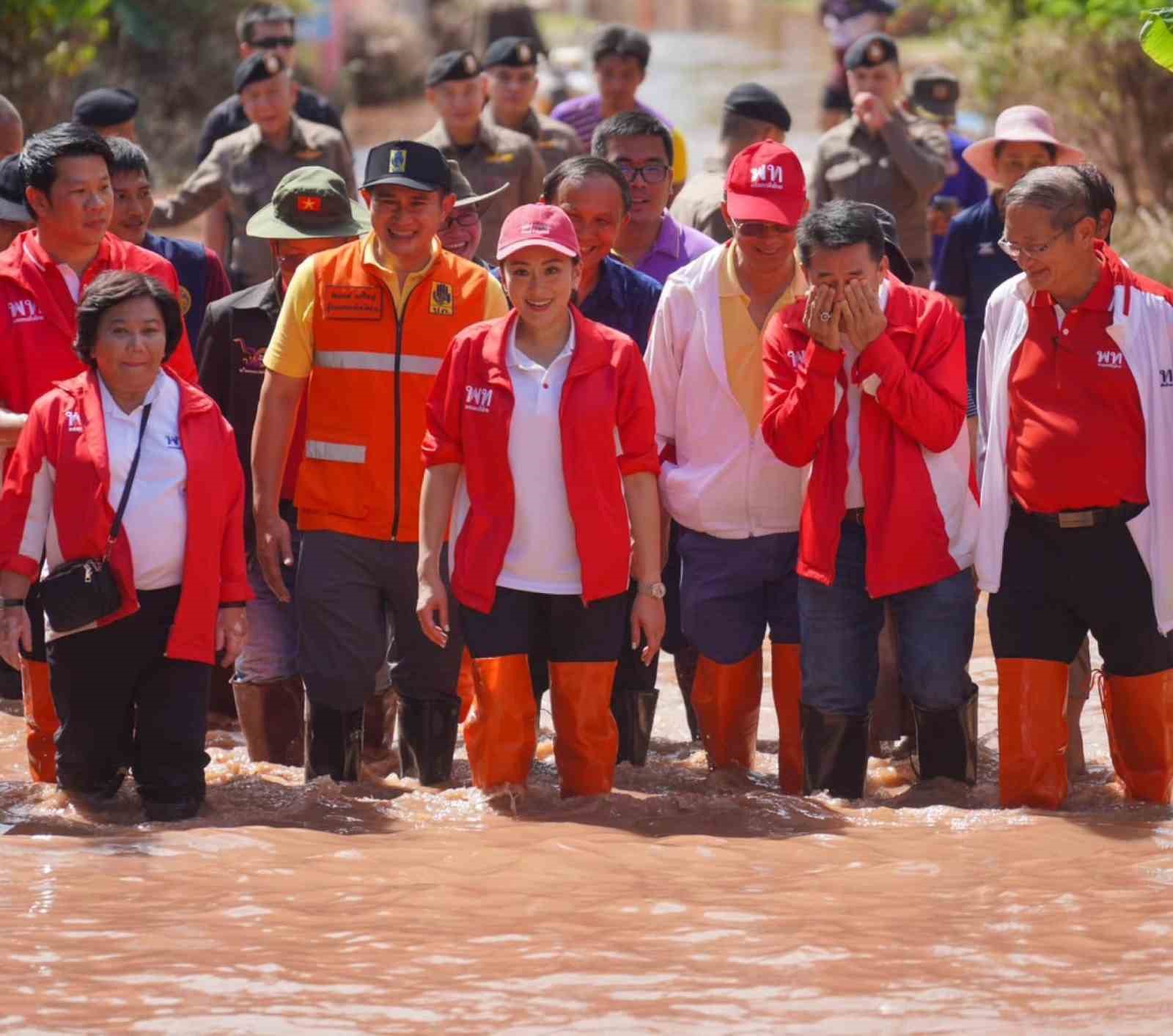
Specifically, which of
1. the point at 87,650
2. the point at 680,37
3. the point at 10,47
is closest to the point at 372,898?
the point at 87,650

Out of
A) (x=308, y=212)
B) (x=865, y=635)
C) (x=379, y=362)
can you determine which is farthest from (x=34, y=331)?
(x=865, y=635)

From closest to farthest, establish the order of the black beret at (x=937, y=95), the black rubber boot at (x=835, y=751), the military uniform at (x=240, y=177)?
the black rubber boot at (x=835, y=751) → the military uniform at (x=240, y=177) → the black beret at (x=937, y=95)

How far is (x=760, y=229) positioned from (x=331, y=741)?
215 cm

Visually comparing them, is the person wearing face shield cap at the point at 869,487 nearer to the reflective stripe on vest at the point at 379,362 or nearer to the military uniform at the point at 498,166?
the reflective stripe on vest at the point at 379,362

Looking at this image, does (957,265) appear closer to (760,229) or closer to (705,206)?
(705,206)

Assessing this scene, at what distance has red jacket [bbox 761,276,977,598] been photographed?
6695mm

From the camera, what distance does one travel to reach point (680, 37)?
134ft

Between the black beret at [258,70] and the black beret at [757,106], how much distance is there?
7.51 ft

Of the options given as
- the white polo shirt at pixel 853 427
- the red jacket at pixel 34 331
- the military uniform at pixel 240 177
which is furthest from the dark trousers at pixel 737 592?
the military uniform at pixel 240 177

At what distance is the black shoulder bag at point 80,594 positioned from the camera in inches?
257

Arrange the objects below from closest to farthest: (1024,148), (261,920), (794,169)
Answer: (261,920), (794,169), (1024,148)

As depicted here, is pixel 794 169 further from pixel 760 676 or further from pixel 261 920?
pixel 261 920

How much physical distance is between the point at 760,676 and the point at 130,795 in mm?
2073

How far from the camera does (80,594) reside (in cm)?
652
